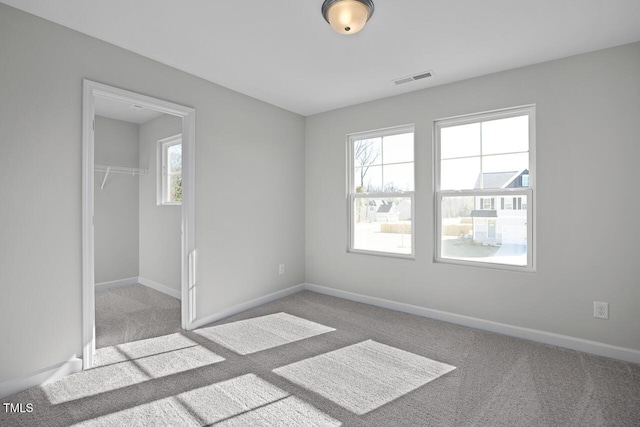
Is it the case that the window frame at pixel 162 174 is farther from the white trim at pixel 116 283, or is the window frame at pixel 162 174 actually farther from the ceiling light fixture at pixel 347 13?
the ceiling light fixture at pixel 347 13

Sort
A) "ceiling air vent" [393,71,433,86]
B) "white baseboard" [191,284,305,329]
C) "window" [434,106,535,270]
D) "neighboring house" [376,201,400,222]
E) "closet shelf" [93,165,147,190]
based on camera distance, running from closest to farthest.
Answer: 1. "window" [434,106,535,270]
2. "ceiling air vent" [393,71,433,86]
3. "white baseboard" [191,284,305,329]
4. "neighboring house" [376,201,400,222]
5. "closet shelf" [93,165,147,190]

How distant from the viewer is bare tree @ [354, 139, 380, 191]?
13.7ft

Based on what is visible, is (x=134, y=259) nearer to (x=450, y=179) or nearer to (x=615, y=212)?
(x=450, y=179)

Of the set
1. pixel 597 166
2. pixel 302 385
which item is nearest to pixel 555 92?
pixel 597 166

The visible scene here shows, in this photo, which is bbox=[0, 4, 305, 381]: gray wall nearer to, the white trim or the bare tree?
the bare tree

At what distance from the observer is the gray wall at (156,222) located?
14.5 ft

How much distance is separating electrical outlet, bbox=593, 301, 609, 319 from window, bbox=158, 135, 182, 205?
479 cm

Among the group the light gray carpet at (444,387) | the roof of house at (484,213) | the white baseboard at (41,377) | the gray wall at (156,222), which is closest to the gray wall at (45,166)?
the white baseboard at (41,377)

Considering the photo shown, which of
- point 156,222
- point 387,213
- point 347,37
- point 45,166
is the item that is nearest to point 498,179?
point 387,213

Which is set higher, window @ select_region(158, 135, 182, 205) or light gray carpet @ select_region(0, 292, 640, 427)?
window @ select_region(158, 135, 182, 205)

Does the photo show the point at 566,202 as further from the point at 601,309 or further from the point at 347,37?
the point at 347,37

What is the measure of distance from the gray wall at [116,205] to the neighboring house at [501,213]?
15.8ft

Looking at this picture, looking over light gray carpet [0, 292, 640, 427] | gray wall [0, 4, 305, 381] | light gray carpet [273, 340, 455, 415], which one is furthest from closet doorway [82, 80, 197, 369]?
light gray carpet [273, 340, 455, 415]

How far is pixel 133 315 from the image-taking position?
12.0ft
